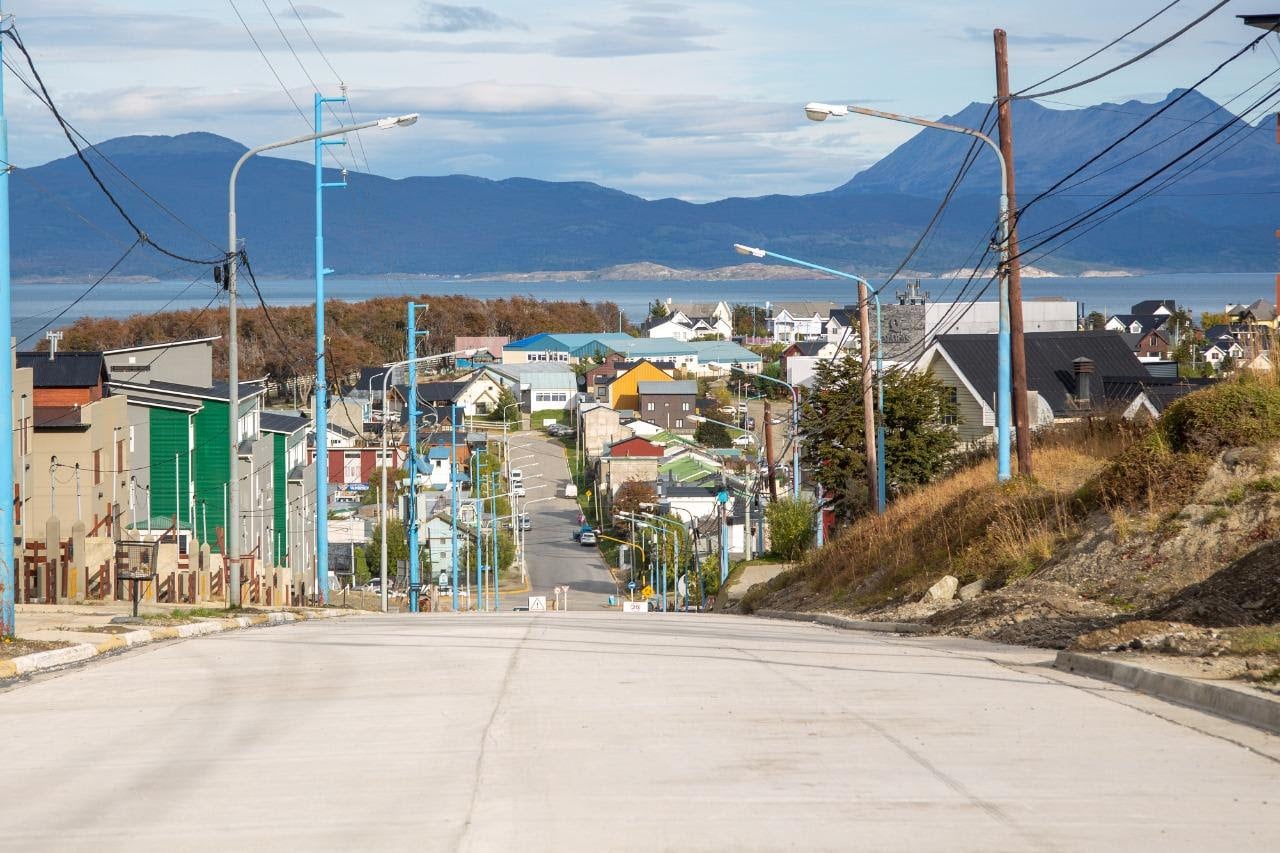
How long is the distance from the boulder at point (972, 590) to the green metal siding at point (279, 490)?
36065 millimetres

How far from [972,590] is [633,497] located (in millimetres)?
65919

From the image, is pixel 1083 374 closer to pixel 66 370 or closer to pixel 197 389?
pixel 197 389

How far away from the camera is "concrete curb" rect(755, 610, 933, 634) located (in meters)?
19.6

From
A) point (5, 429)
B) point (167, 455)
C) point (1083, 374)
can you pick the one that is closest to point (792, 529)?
point (1083, 374)

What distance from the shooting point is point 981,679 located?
12.6 meters

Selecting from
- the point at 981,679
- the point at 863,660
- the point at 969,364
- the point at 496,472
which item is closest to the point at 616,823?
the point at 981,679

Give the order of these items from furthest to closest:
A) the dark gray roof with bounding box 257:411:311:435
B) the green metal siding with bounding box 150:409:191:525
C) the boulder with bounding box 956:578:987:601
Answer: the dark gray roof with bounding box 257:411:311:435, the green metal siding with bounding box 150:409:191:525, the boulder with bounding box 956:578:987:601

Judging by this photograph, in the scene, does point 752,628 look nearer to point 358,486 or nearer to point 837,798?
point 837,798

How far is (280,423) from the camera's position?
55.9 m

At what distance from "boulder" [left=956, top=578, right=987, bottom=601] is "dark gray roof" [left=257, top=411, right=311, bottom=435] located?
1447 inches

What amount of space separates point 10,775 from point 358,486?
313ft

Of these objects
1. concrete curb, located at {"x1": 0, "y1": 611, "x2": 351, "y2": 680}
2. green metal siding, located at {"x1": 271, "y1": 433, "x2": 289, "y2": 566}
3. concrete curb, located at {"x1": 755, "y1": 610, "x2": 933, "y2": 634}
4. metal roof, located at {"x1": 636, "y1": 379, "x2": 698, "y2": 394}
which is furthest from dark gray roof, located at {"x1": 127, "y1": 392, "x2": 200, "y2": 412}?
metal roof, located at {"x1": 636, "y1": 379, "x2": 698, "y2": 394}

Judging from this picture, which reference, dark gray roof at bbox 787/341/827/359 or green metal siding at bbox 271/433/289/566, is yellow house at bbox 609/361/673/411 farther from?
green metal siding at bbox 271/433/289/566

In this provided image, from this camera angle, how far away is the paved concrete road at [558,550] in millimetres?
71000
